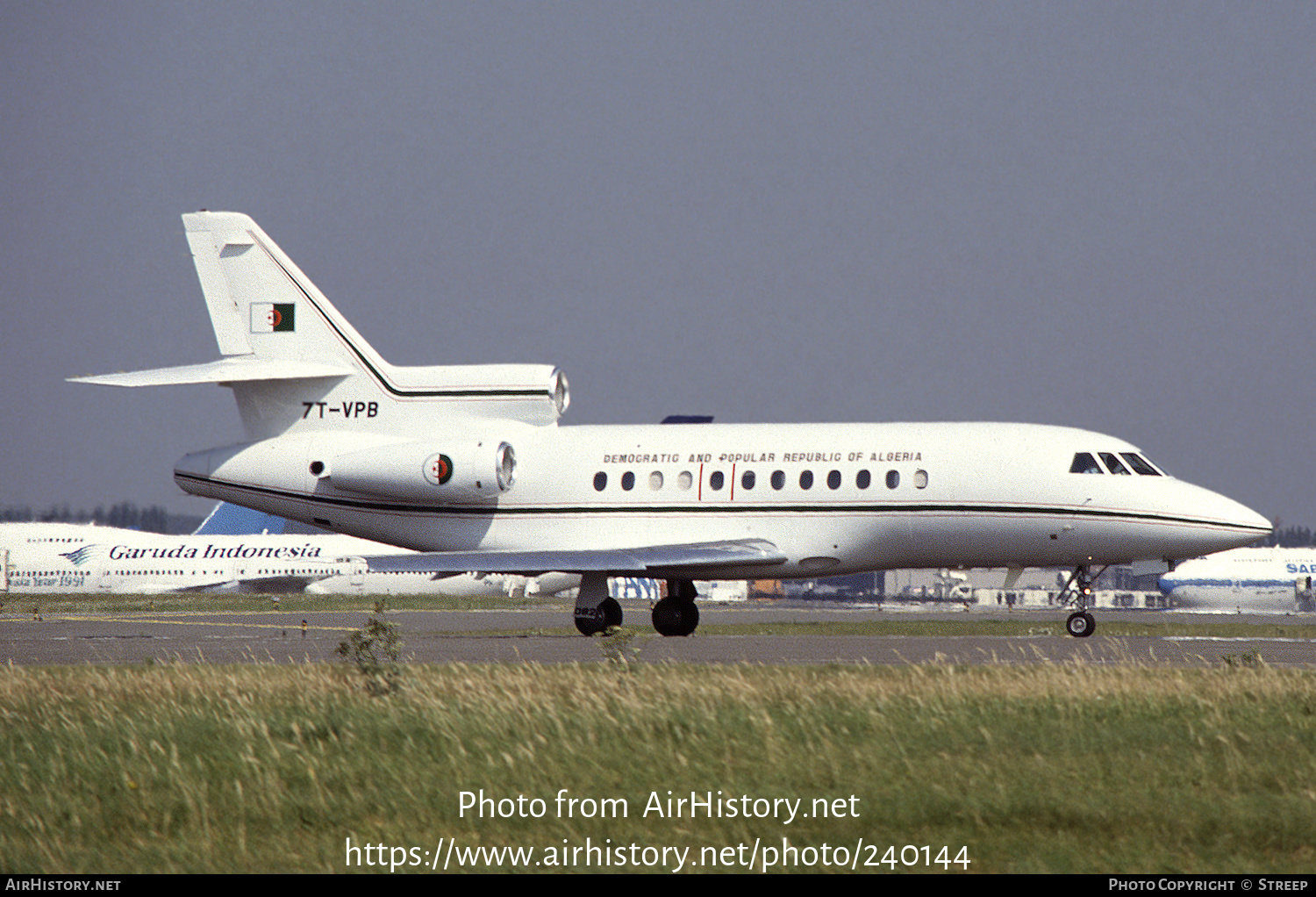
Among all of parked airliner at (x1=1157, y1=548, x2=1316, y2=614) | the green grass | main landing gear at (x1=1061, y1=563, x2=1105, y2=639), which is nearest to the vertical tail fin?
main landing gear at (x1=1061, y1=563, x2=1105, y2=639)

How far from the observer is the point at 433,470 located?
31734 millimetres

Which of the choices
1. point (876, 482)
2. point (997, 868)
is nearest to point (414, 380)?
point (876, 482)

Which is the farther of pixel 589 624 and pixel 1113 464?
pixel 589 624

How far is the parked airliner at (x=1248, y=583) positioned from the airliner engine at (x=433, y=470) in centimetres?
5786

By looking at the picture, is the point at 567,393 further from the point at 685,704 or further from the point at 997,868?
the point at 997,868

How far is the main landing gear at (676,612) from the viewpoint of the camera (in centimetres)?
3156

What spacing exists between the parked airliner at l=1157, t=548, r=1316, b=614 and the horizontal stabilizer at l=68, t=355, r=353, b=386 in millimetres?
59693

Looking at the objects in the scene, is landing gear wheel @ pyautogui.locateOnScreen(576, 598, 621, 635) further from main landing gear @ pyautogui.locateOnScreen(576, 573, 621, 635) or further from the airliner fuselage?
the airliner fuselage

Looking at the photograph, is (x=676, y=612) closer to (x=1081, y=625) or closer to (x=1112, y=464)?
(x=1081, y=625)

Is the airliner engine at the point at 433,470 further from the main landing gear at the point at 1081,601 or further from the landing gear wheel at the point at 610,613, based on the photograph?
the main landing gear at the point at 1081,601

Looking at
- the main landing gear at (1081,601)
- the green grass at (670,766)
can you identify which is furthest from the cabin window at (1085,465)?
the green grass at (670,766)

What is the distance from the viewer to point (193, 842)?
9844mm

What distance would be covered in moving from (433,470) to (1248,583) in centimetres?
6177

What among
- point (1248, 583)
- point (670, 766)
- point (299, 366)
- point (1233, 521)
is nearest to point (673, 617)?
point (299, 366)
